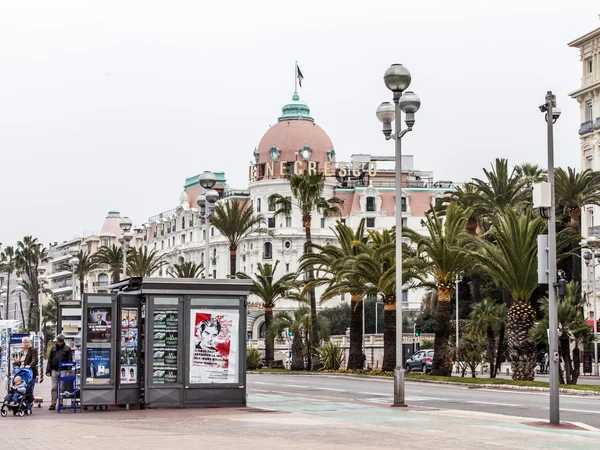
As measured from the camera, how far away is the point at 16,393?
20.5 meters

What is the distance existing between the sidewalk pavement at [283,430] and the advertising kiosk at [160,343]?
0.46m

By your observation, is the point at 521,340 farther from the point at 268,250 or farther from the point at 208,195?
the point at 268,250

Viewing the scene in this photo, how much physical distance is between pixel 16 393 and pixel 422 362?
1466 inches

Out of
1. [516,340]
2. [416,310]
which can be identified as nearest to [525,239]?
[516,340]

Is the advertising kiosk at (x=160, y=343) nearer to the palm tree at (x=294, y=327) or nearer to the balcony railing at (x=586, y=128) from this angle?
the palm tree at (x=294, y=327)

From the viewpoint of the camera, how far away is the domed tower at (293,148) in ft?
399

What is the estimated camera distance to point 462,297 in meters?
92.8

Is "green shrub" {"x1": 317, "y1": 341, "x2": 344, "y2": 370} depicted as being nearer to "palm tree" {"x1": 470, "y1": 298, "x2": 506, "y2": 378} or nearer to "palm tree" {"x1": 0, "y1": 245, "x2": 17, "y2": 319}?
"palm tree" {"x1": 470, "y1": 298, "x2": 506, "y2": 378}

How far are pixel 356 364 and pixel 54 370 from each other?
3266cm

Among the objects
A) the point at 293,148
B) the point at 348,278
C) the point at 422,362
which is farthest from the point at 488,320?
the point at 293,148

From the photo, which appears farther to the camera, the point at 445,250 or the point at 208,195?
the point at 445,250

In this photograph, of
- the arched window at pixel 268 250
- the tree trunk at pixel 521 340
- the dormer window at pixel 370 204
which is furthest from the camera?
the dormer window at pixel 370 204

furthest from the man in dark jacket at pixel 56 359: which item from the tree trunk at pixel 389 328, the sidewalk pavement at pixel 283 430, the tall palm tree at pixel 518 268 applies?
the tree trunk at pixel 389 328

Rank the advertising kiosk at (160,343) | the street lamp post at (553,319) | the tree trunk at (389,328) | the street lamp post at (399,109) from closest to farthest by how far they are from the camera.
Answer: the street lamp post at (553,319), the advertising kiosk at (160,343), the street lamp post at (399,109), the tree trunk at (389,328)
